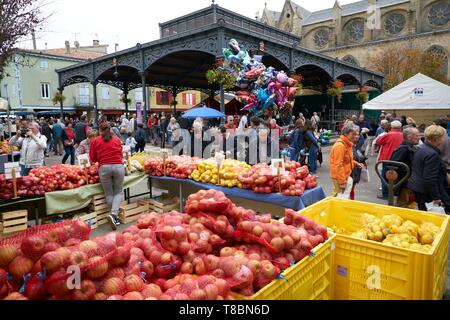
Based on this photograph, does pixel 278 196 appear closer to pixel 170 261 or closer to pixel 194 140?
pixel 170 261

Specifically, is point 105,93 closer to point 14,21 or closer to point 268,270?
point 14,21

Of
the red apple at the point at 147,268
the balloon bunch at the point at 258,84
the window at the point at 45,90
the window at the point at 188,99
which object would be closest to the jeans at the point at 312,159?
the balloon bunch at the point at 258,84

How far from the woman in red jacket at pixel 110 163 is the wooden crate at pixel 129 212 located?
9.6 inches

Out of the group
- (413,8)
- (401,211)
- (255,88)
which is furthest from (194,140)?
(413,8)

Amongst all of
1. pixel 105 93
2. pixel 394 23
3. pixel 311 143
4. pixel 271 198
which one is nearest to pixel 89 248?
pixel 271 198

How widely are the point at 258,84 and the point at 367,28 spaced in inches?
1568

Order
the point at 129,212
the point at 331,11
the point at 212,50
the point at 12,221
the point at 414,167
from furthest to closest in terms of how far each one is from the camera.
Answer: the point at 331,11 → the point at 212,50 → the point at 129,212 → the point at 12,221 → the point at 414,167

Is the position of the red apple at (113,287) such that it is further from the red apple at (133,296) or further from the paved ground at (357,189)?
the paved ground at (357,189)

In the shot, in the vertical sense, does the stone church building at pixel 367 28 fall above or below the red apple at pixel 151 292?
above

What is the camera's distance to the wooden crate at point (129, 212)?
611 centimetres

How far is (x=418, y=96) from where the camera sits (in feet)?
34.7

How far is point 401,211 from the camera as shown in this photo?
3.54 metres

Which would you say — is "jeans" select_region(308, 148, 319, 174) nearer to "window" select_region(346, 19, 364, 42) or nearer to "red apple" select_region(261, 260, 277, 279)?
"red apple" select_region(261, 260, 277, 279)
